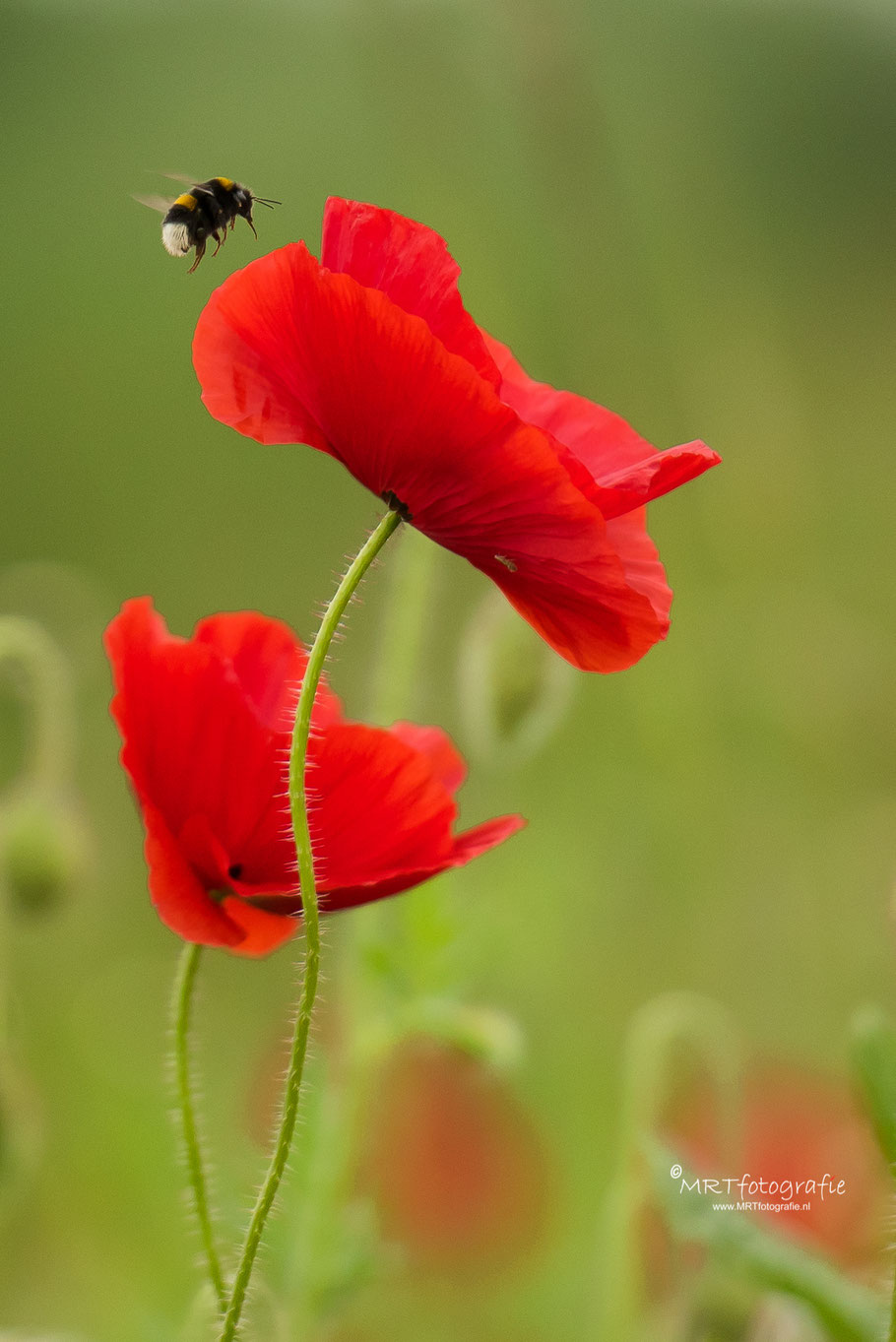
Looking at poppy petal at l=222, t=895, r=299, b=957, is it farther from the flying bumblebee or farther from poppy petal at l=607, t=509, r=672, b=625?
the flying bumblebee

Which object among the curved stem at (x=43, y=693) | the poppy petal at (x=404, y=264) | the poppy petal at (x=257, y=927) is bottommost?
the poppy petal at (x=257, y=927)

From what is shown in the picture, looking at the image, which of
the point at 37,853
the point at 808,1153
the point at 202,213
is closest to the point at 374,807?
the point at 202,213

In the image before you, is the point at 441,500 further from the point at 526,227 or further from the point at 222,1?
the point at 222,1

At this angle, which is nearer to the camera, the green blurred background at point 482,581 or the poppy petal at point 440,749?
the poppy petal at point 440,749

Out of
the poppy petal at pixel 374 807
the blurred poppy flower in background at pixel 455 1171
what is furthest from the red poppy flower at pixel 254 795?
the blurred poppy flower in background at pixel 455 1171

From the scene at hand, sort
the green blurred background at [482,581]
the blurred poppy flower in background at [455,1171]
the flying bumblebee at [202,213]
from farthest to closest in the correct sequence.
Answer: the blurred poppy flower in background at [455,1171], the green blurred background at [482,581], the flying bumblebee at [202,213]

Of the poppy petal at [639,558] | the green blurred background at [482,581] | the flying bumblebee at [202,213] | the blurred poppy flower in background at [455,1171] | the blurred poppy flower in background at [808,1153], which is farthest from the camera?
the blurred poppy flower in background at [455,1171]

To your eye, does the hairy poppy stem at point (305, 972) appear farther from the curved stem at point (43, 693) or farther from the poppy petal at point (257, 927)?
the curved stem at point (43, 693)

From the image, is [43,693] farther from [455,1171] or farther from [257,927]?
[455,1171]

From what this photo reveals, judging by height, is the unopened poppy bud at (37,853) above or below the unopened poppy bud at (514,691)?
below
